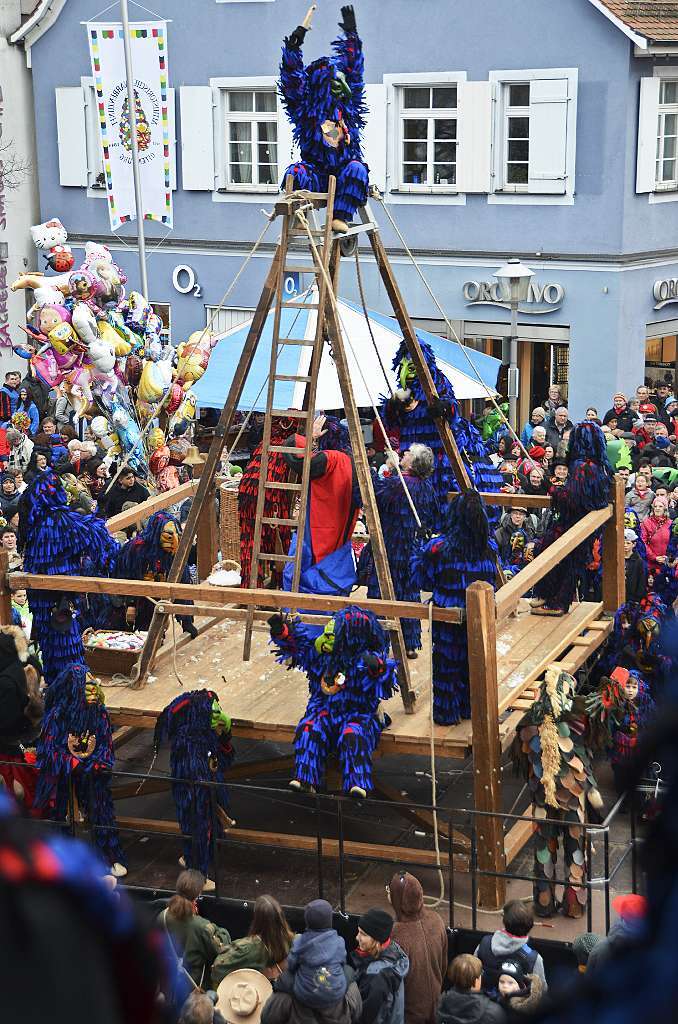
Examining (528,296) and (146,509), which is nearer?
(146,509)

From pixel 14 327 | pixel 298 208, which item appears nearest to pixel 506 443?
pixel 298 208

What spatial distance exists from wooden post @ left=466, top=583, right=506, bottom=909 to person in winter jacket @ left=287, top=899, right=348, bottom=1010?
1.59 m

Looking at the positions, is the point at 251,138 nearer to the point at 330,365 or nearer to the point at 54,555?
the point at 330,365

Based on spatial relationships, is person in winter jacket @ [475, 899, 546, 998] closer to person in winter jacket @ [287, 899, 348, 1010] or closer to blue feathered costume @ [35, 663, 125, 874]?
person in winter jacket @ [287, 899, 348, 1010]

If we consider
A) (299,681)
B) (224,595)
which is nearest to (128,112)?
(299,681)

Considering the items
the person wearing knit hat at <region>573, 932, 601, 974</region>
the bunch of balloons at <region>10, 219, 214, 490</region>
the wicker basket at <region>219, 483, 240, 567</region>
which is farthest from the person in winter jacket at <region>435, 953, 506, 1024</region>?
the bunch of balloons at <region>10, 219, 214, 490</region>

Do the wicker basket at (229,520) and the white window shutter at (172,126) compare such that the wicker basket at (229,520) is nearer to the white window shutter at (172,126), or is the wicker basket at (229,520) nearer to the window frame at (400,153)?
the window frame at (400,153)

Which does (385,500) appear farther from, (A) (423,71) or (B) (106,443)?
(A) (423,71)

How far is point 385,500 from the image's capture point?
8.58 meters

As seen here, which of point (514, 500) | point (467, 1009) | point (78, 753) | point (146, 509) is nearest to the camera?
point (467, 1009)

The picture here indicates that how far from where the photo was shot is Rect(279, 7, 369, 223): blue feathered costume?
318 inches

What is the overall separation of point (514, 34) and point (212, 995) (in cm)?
1641

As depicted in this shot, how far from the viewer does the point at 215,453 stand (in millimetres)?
8336

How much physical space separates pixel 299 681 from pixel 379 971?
9.02 feet
